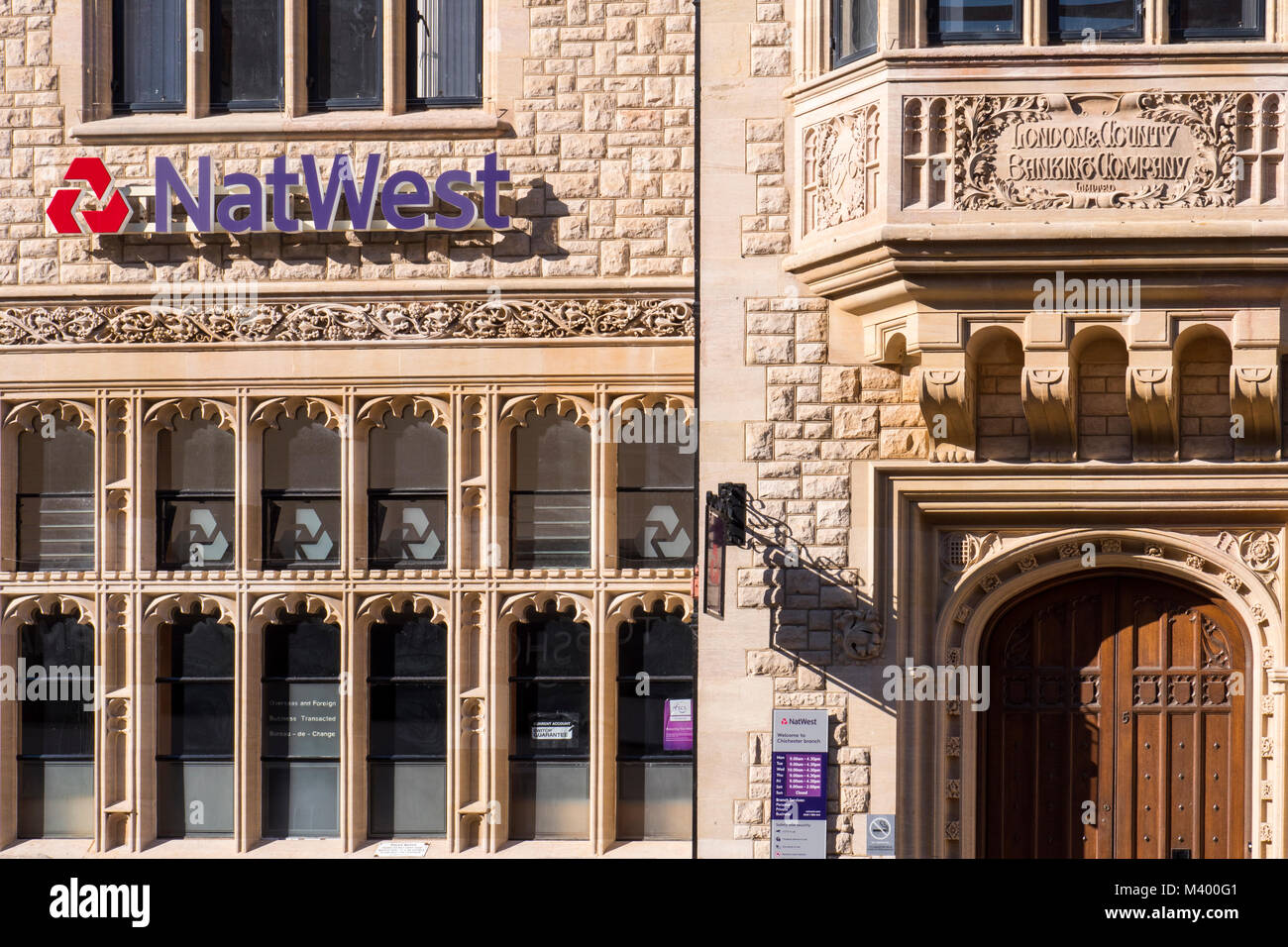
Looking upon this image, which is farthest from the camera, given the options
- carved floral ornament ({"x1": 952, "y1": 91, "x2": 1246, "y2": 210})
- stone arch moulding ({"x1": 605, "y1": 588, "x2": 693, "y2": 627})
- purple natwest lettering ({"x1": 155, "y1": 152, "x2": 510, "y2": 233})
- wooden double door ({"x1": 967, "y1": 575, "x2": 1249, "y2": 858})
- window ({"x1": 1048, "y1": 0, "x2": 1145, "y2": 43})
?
stone arch moulding ({"x1": 605, "y1": 588, "x2": 693, "y2": 627})

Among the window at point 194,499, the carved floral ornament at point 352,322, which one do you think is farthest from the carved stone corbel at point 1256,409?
the window at point 194,499

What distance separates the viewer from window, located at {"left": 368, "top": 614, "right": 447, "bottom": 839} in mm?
9984

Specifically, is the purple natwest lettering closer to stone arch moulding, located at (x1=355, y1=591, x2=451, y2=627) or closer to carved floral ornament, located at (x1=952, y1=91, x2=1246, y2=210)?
stone arch moulding, located at (x1=355, y1=591, x2=451, y2=627)

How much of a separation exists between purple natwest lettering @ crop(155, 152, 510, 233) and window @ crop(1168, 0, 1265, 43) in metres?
4.81

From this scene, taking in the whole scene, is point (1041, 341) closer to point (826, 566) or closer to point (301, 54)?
point (826, 566)

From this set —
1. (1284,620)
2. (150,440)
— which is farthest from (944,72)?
(150,440)

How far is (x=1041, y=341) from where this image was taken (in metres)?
8.72

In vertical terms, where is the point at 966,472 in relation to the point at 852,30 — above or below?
below

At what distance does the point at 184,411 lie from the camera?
10008 millimetres

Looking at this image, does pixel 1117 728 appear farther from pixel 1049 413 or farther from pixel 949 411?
pixel 949 411

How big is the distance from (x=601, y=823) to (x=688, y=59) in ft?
19.0

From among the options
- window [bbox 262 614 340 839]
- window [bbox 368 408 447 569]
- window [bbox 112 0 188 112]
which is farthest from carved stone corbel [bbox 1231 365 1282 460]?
window [bbox 112 0 188 112]

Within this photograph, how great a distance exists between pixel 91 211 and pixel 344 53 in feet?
7.55

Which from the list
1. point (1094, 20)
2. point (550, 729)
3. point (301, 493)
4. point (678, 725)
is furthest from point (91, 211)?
point (1094, 20)
